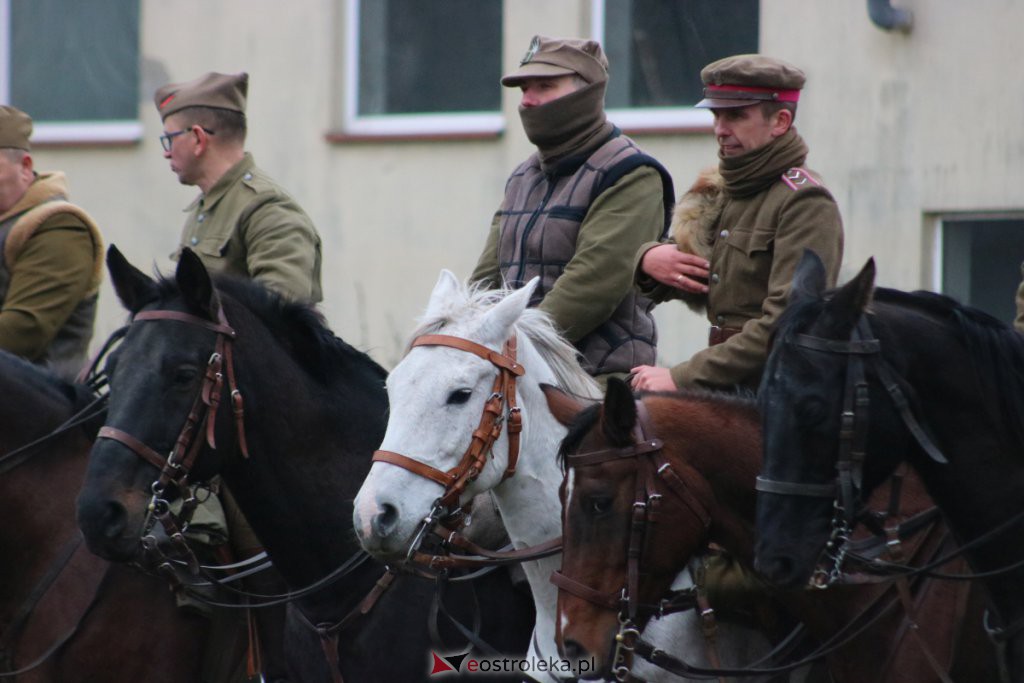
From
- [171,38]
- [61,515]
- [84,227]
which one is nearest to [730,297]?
[61,515]

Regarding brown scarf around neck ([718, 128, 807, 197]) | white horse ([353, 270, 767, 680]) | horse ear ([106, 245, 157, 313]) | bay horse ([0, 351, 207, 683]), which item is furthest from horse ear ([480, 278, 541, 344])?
bay horse ([0, 351, 207, 683])

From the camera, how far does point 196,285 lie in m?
5.20

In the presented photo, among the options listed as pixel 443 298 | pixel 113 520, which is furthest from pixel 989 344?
pixel 113 520

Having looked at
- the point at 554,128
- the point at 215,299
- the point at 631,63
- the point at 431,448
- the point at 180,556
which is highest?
the point at 631,63

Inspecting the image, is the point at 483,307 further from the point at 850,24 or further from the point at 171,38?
the point at 171,38

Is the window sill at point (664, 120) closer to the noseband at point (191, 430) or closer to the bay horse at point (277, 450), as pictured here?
the bay horse at point (277, 450)

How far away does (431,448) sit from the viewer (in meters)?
4.64

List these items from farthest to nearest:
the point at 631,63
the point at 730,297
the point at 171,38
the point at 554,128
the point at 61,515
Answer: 1. the point at 171,38
2. the point at 631,63
3. the point at 61,515
4. the point at 554,128
5. the point at 730,297

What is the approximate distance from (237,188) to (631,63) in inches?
199

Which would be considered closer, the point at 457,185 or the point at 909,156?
the point at 909,156

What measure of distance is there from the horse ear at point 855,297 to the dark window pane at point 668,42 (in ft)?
22.0

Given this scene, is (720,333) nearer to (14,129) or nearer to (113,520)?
(113,520)

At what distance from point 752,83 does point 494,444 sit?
1.44 meters

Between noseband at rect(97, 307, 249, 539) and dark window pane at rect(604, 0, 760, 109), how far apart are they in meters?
6.16
